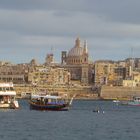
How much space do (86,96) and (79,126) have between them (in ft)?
447

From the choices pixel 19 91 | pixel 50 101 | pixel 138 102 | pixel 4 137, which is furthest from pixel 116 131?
pixel 19 91

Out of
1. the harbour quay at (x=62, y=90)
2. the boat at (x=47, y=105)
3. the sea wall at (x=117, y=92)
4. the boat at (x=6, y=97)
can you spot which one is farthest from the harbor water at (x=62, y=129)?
the sea wall at (x=117, y=92)

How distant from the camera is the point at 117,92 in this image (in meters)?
Result: 197

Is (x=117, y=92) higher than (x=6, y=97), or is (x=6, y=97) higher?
(x=117, y=92)

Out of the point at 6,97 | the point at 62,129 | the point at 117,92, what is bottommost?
the point at 62,129

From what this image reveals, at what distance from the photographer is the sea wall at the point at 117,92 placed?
19457cm

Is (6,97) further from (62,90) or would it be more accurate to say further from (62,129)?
(62,90)

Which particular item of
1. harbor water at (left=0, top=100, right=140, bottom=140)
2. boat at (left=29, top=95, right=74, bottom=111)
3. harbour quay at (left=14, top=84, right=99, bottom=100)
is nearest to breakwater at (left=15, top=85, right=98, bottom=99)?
harbour quay at (left=14, top=84, right=99, bottom=100)

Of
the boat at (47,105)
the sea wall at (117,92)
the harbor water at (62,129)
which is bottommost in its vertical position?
the harbor water at (62,129)

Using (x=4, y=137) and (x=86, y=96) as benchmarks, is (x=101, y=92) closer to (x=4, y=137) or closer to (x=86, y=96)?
(x=86, y=96)

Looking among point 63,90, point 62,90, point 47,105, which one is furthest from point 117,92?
point 47,105

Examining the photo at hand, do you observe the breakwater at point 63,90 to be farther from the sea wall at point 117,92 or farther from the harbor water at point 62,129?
the harbor water at point 62,129

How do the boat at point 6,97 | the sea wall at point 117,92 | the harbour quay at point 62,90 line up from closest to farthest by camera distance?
the boat at point 6,97, the harbour quay at point 62,90, the sea wall at point 117,92

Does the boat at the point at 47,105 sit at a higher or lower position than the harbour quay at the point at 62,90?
lower
